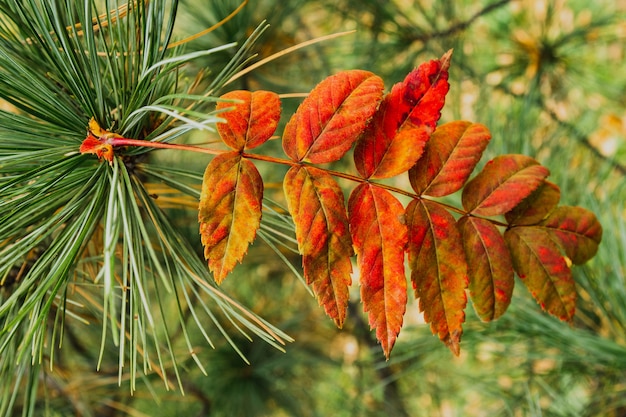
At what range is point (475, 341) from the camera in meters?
0.55

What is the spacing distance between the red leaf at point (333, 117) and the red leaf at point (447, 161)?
5 cm

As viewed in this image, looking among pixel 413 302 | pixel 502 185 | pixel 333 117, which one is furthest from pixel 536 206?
pixel 413 302

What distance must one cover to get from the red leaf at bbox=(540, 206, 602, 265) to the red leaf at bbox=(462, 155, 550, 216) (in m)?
0.03

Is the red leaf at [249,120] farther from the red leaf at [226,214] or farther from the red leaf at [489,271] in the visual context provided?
the red leaf at [489,271]

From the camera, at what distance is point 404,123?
279 mm

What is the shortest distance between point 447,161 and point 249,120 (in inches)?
4.5

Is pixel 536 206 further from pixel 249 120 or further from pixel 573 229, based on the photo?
pixel 249 120

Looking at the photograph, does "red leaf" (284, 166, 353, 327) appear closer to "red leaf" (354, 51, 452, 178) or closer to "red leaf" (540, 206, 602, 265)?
"red leaf" (354, 51, 452, 178)

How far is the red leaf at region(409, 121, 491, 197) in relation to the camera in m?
0.29

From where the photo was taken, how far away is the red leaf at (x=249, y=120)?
0.87 ft

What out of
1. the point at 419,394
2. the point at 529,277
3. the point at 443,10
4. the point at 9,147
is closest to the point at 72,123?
the point at 9,147

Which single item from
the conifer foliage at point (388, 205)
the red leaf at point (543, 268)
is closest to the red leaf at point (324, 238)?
the conifer foliage at point (388, 205)

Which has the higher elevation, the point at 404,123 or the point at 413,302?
the point at 404,123

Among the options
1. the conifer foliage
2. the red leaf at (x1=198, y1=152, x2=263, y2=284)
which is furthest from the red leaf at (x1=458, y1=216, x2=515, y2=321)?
the red leaf at (x1=198, y1=152, x2=263, y2=284)
